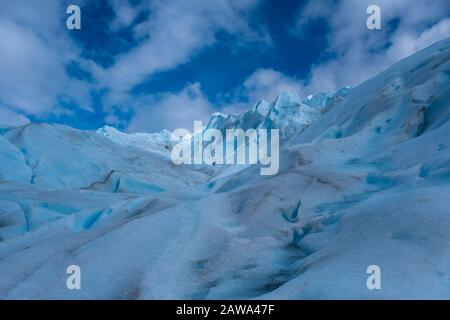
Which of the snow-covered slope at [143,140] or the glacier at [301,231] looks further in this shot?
the snow-covered slope at [143,140]

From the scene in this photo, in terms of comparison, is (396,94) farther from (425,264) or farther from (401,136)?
(425,264)

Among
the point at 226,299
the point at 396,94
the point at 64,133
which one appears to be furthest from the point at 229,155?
the point at 226,299

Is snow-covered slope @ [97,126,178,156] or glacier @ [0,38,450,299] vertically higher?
snow-covered slope @ [97,126,178,156]

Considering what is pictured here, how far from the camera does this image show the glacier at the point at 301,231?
10.9 feet

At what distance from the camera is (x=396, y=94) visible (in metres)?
9.68

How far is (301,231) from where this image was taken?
4973 mm

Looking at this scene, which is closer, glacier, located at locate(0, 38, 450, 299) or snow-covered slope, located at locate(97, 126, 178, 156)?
glacier, located at locate(0, 38, 450, 299)

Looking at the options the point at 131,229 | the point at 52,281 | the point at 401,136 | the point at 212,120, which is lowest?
the point at 52,281

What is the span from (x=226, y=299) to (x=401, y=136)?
20.1 feet

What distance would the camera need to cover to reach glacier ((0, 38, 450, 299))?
3330 mm

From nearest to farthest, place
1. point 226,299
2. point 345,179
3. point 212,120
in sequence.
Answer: point 226,299, point 345,179, point 212,120

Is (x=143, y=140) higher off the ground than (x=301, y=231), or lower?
higher

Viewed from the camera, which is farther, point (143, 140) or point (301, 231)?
point (143, 140)

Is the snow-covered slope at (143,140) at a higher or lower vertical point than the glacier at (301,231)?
higher
